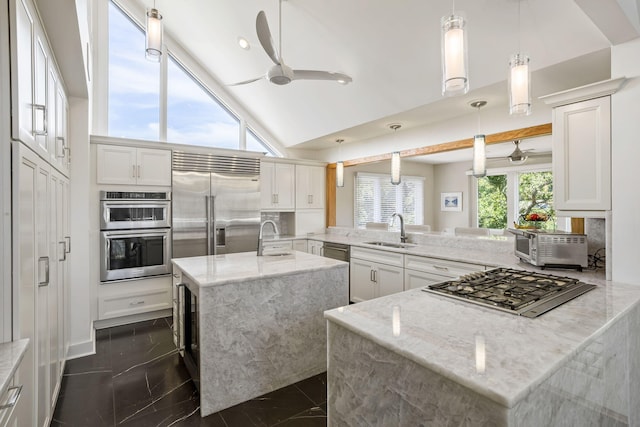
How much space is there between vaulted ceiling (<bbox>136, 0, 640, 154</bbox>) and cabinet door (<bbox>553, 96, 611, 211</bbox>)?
446mm

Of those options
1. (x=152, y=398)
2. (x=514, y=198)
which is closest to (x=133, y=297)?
(x=152, y=398)

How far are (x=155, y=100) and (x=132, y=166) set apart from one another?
1417 millimetres

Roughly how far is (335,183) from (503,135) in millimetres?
2982

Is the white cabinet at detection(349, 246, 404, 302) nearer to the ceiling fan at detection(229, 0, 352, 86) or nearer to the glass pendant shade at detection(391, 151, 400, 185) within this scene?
the glass pendant shade at detection(391, 151, 400, 185)

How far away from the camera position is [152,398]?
232 centimetres

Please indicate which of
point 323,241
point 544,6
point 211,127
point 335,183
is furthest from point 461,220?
point 211,127

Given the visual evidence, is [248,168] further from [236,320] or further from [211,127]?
[236,320]

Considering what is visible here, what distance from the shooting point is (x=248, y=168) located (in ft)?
16.1

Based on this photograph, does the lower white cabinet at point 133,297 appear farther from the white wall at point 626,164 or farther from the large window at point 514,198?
the large window at point 514,198

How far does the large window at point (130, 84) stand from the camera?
4418 millimetres

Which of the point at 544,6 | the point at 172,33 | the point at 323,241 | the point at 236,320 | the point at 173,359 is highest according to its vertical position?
the point at 172,33

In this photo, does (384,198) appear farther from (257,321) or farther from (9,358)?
(9,358)

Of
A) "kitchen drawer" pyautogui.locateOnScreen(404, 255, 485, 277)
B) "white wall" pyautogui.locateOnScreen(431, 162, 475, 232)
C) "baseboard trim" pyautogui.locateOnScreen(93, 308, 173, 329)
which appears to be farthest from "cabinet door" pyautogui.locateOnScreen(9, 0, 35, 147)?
"white wall" pyautogui.locateOnScreen(431, 162, 475, 232)

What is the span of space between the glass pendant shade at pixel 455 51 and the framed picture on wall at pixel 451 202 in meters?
5.19
